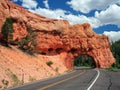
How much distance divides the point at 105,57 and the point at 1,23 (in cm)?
4848

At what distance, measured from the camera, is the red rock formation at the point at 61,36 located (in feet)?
174

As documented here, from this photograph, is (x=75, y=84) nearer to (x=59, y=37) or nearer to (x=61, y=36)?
(x=59, y=37)

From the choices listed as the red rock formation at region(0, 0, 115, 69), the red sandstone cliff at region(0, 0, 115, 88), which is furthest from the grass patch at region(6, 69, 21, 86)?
the red rock formation at region(0, 0, 115, 69)

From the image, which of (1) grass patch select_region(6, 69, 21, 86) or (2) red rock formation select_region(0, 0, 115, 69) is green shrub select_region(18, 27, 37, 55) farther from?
(1) grass patch select_region(6, 69, 21, 86)

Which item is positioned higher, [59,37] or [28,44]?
[59,37]

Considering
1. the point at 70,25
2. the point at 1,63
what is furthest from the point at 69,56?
the point at 1,63

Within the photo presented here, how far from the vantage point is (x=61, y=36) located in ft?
231

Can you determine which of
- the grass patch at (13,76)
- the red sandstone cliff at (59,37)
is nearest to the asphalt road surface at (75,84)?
the grass patch at (13,76)

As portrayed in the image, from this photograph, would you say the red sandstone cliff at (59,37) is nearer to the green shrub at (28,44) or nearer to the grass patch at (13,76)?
the green shrub at (28,44)

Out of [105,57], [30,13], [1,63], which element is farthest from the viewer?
[105,57]

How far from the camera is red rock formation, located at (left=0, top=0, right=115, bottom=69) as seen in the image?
53000mm

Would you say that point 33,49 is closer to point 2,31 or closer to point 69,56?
point 2,31

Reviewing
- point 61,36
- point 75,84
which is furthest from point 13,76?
point 61,36

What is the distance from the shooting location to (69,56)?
248 feet
